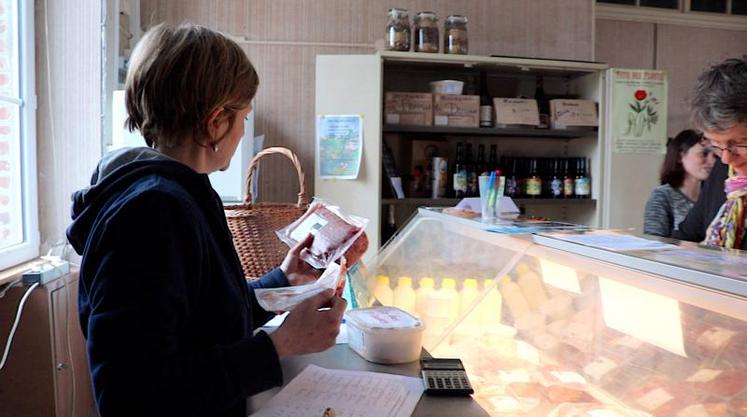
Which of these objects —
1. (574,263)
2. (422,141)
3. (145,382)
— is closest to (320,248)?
(574,263)

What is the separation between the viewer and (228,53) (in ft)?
3.36

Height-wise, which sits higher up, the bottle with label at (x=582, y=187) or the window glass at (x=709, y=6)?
the window glass at (x=709, y=6)

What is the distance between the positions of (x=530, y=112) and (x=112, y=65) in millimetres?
2366

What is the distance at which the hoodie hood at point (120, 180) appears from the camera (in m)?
0.91

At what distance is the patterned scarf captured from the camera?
1809 millimetres

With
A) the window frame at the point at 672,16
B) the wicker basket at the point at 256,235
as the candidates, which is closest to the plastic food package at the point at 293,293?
the wicker basket at the point at 256,235

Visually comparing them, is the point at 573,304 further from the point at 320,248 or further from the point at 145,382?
the point at 145,382

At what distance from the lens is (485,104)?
367 centimetres

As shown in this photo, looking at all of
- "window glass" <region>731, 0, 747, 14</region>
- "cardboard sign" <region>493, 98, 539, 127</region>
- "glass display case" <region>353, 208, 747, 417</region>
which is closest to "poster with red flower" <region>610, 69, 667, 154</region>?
"cardboard sign" <region>493, 98, 539, 127</region>

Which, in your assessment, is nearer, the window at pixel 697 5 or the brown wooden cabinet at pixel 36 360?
the brown wooden cabinet at pixel 36 360

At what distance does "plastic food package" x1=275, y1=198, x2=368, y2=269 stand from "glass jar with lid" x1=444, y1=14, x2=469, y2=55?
2.13 m

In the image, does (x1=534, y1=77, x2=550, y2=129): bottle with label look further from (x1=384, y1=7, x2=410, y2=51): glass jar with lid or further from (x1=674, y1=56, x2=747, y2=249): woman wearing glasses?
(x1=674, y1=56, x2=747, y2=249): woman wearing glasses

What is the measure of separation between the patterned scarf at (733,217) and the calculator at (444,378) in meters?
1.04

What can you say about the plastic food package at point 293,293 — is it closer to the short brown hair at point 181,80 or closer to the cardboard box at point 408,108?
the short brown hair at point 181,80
